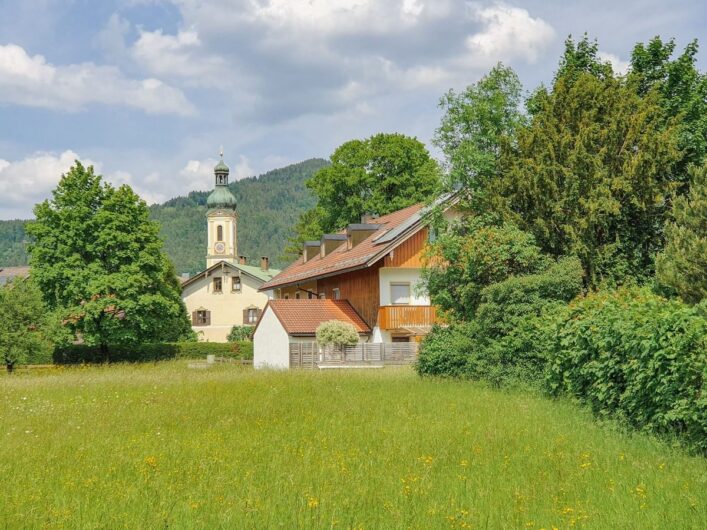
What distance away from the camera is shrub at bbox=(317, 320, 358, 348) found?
3425 cm

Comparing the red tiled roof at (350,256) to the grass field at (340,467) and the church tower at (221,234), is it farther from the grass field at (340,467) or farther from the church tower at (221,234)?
the church tower at (221,234)

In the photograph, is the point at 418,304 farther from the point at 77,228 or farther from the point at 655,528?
the point at 655,528

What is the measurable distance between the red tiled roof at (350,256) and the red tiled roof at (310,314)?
1.88 metres

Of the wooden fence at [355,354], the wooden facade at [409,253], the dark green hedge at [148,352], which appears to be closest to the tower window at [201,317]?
the dark green hedge at [148,352]

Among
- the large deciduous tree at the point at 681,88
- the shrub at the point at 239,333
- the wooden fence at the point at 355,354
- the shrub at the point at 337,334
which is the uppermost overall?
the large deciduous tree at the point at 681,88

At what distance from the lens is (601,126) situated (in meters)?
25.8

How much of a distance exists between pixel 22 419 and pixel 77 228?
3044 centimetres

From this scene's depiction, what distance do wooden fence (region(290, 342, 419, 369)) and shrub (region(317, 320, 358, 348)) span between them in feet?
0.87

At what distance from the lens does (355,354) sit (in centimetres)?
3412

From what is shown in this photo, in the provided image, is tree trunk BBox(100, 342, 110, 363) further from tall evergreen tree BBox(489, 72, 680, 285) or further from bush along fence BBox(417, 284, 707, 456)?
bush along fence BBox(417, 284, 707, 456)

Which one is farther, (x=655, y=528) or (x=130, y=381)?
(x=130, y=381)

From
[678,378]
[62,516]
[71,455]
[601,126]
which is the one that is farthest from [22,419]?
[601,126]

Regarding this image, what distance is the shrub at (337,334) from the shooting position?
34250 millimetres

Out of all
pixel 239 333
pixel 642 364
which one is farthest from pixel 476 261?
pixel 239 333
